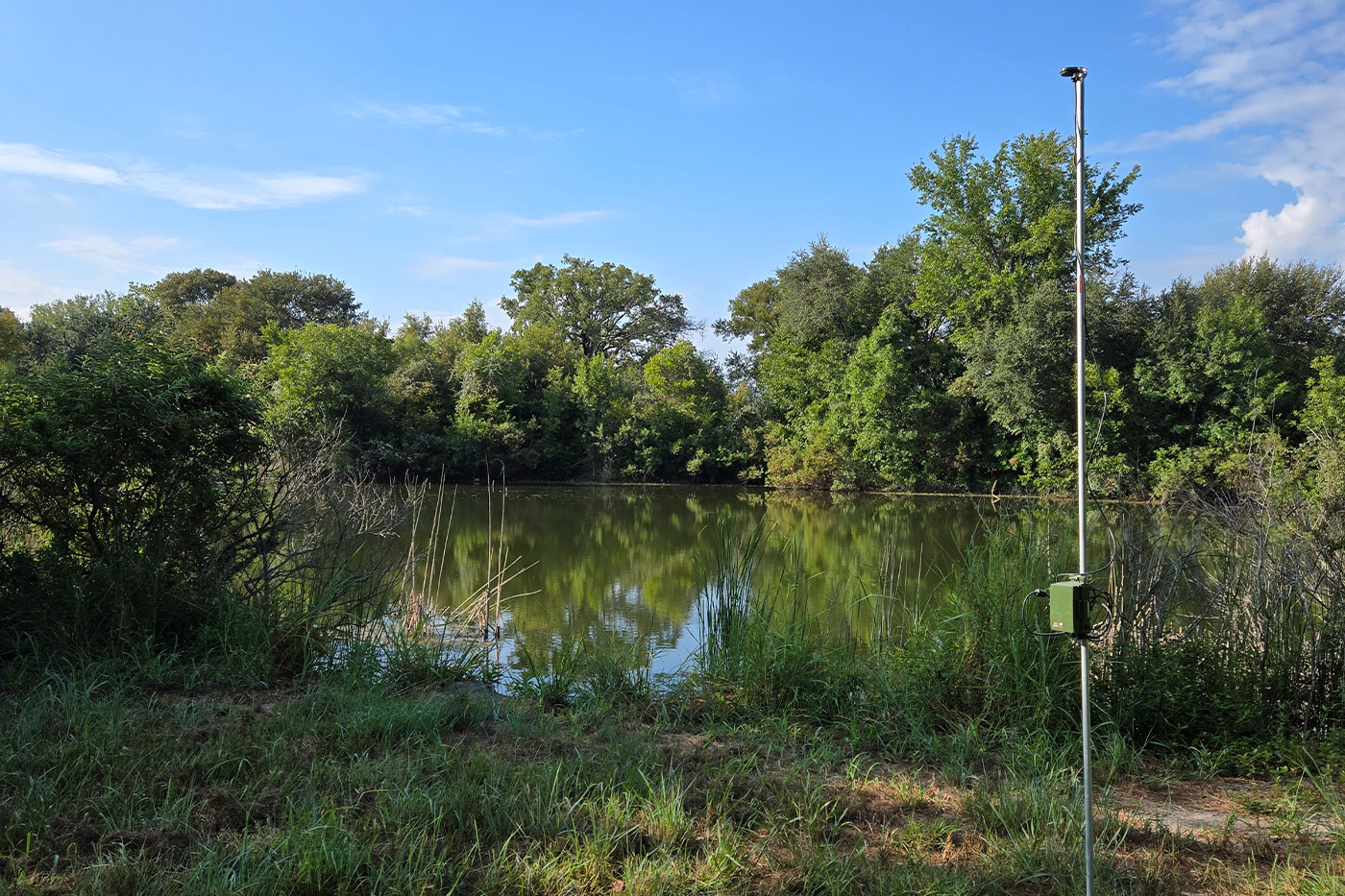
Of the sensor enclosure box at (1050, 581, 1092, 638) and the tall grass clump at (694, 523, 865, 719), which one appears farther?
the tall grass clump at (694, 523, 865, 719)

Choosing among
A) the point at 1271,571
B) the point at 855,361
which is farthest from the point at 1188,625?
the point at 855,361

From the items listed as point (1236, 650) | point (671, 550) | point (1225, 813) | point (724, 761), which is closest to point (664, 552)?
point (671, 550)

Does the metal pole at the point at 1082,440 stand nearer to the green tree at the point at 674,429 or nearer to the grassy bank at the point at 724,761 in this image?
the grassy bank at the point at 724,761

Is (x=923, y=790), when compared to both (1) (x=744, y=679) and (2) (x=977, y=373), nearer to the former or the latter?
(1) (x=744, y=679)

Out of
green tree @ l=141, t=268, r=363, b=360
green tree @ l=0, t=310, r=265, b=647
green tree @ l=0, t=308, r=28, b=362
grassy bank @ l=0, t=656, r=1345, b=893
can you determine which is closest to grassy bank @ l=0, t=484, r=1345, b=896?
grassy bank @ l=0, t=656, r=1345, b=893

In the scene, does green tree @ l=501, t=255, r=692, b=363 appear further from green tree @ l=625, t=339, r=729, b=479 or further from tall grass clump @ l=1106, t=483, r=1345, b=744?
tall grass clump @ l=1106, t=483, r=1345, b=744

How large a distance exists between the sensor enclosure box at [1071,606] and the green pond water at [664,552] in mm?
1581

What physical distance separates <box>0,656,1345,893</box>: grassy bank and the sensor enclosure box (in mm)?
764

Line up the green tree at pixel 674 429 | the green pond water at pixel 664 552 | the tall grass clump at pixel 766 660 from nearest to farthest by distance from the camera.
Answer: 1. the tall grass clump at pixel 766 660
2. the green pond water at pixel 664 552
3. the green tree at pixel 674 429

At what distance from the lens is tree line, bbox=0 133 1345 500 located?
20547 mm

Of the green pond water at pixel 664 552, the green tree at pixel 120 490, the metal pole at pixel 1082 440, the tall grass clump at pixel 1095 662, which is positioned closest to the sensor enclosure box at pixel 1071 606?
the metal pole at pixel 1082 440

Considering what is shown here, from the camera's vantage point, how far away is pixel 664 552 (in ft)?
44.5

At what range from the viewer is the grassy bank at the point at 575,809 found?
8.04ft

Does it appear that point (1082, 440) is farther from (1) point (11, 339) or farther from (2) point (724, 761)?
(1) point (11, 339)
